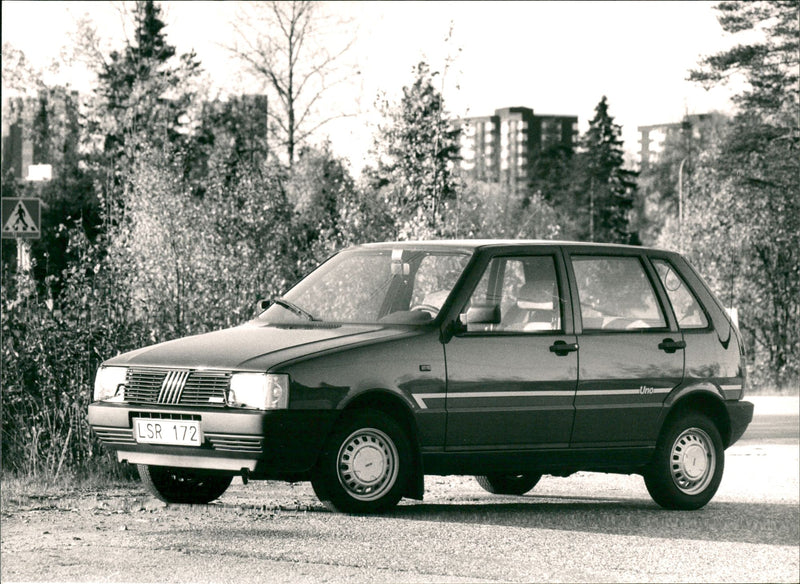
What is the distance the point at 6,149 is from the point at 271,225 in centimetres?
3797

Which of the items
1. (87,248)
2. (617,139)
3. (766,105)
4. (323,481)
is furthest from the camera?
(617,139)

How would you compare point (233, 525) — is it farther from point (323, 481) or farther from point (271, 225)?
point (271, 225)

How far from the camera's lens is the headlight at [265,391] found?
29.1 feet

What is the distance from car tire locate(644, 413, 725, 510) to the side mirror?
1.74 m

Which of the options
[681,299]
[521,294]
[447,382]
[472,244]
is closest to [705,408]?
[681,299]

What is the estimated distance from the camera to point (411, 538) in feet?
28.3

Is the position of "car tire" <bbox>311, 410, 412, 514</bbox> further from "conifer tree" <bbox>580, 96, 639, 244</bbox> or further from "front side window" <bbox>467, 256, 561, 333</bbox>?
"conifer tree" <bbox>580, 96, 639, 244</bbox>

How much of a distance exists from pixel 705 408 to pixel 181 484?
377cm

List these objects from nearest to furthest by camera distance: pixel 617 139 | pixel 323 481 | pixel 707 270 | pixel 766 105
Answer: pixel 323 481, pixel 707 270, pixel 766 105, pixel 617 139

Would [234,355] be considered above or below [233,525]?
above

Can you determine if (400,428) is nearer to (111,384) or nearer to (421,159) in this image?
(111,384)

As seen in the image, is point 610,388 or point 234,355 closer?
point 234,355

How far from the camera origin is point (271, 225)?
23.4 meters

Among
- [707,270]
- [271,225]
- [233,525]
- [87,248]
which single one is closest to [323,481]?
[233,525]
